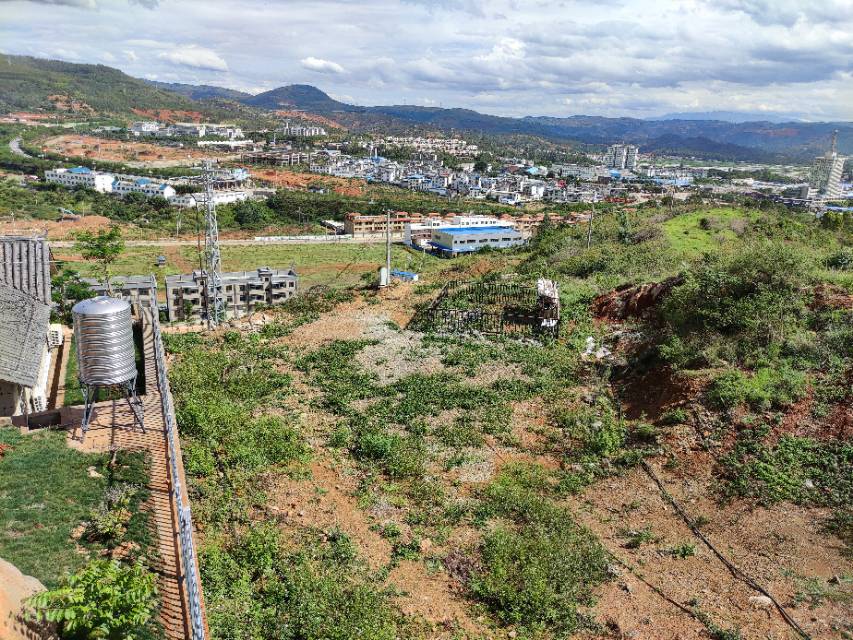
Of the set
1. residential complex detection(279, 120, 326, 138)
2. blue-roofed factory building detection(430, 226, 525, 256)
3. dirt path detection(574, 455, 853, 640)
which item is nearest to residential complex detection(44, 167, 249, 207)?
blue-roofed factory building detection(430, 226, 525, 256)

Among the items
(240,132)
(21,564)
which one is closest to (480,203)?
(240,132)

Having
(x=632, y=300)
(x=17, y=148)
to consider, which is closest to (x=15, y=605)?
(x=632, y=300)

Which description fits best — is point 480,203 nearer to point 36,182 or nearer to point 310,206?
point 310,206

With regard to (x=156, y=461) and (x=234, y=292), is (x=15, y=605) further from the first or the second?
(x=234, y=292)

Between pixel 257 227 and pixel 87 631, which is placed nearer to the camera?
pixel 87 631

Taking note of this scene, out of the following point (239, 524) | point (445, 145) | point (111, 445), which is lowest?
point (239, 524)

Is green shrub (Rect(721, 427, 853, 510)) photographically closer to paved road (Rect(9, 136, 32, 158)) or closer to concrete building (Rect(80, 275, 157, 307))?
concrete building (Rect(80, 275, 157, 307))

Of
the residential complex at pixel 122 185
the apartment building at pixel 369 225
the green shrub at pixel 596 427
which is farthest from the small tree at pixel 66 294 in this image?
the residential complex at pixel 122 185
